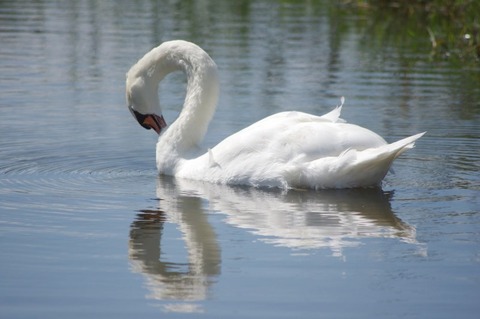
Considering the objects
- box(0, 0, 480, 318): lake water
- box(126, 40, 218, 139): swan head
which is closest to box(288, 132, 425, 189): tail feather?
box(0, 0, 480, 318): lake water

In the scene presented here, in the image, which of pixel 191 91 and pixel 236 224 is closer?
pixel 236 224

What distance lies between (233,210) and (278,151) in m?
0.74

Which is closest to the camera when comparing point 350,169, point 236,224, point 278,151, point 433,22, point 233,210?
point 236,224

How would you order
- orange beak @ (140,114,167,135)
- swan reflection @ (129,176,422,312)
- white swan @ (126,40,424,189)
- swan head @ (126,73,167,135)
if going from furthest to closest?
orange beak @ (140,114,167,135) < swan head @ (126,73,167,135) < white swan @ (126,40,424,189) < swan reflection @ (129,176,422,312)

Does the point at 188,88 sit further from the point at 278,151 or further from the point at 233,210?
the point at 233,210

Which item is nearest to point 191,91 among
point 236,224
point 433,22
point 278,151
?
point 278,151

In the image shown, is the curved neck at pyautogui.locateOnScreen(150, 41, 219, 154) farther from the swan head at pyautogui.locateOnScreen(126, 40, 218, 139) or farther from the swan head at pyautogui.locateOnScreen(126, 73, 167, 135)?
the swan head at pyautogui.locateOnScreen(126, 73, 167, 135)

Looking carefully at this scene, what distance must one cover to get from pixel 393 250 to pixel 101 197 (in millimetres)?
2492

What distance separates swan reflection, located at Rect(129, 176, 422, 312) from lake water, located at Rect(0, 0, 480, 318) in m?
0.02

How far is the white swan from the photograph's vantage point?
28.3 feet

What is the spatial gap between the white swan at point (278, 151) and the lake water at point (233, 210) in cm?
13

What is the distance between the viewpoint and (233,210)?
325 inches

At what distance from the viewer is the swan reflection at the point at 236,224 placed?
656 cm

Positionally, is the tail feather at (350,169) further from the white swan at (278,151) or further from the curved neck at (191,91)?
the curved neck at (191,91)
